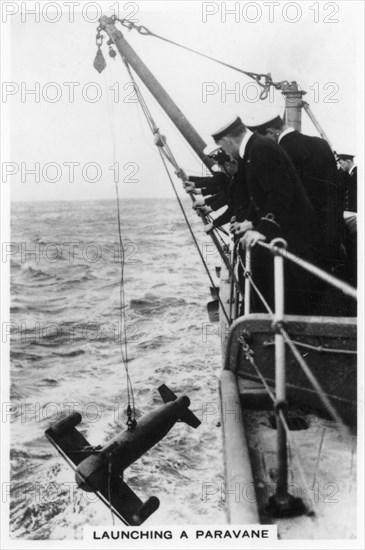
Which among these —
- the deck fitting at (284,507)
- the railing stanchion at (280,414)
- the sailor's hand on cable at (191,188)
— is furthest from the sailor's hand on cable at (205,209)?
the deck fitting at (284,507)

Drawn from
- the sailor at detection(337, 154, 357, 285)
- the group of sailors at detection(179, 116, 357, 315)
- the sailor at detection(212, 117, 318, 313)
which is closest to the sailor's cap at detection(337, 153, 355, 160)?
the sailor at detection(337, 154, 357, 285)

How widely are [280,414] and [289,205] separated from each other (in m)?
1.69

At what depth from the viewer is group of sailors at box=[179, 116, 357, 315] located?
3.63 metres

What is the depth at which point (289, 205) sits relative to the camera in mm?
3629

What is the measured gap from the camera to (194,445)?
709 centimetres

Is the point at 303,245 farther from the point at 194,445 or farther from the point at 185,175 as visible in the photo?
the point at 194,445

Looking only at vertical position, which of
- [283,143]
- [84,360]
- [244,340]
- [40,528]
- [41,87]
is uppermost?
[41,87]

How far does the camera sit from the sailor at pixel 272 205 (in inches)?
142

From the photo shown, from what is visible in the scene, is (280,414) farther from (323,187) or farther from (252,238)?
(323,187)

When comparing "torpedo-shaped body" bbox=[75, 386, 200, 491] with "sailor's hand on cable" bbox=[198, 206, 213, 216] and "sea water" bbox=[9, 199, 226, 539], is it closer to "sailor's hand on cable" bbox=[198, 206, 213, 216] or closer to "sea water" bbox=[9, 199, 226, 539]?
"sea water" bbox=[9, 199, 226, 539]

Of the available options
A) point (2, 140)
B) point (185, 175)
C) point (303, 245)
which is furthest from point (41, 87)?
point (303, 245)

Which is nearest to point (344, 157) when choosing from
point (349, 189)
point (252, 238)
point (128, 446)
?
point (349, 189)

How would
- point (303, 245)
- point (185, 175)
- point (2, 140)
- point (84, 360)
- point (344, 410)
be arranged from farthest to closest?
point (84, 360) → point (185, 175) → point (2, 140) → point (303, 245) → point (344, 410)

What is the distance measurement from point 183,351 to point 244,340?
7072 millimetres
